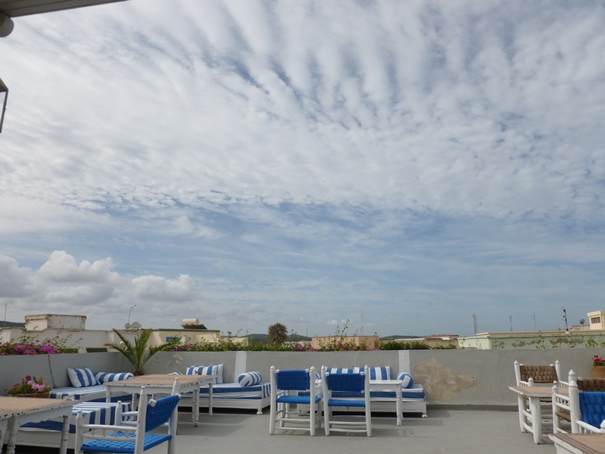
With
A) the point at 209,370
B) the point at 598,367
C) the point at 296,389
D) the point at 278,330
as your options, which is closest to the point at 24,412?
the point at 296,389

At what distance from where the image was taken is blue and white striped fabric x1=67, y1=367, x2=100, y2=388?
9117mm

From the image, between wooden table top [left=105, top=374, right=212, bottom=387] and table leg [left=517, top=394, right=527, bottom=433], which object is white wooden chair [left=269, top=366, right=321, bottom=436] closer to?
wooden table top [left=105, top=374, right=212, bottom=387]

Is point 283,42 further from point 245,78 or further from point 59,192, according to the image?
point 59,192

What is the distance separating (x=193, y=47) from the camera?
22.4ft

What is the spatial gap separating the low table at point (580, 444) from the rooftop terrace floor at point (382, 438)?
3.28 meters

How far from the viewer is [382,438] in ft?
23.2

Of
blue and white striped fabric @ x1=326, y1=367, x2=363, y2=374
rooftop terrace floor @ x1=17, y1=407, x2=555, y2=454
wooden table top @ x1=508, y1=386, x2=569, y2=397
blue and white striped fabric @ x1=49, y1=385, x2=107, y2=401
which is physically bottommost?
rooftop terrace floor @ x1=17, y1=407, x2=555, y2=454

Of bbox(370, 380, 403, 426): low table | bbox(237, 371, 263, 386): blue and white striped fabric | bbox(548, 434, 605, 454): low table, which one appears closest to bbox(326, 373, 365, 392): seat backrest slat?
bbox(370, 380, 403, 426): low table

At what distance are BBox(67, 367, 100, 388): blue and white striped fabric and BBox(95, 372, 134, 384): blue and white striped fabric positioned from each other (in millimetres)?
192

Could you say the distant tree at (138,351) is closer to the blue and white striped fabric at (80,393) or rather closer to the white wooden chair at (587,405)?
the blue and white striped fabric at (80,393)

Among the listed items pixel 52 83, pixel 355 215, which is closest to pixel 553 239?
pixel 355 215

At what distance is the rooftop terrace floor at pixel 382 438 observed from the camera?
20.9 ft

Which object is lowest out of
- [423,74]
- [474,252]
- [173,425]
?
[173,425]

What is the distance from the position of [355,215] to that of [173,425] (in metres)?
10.7
